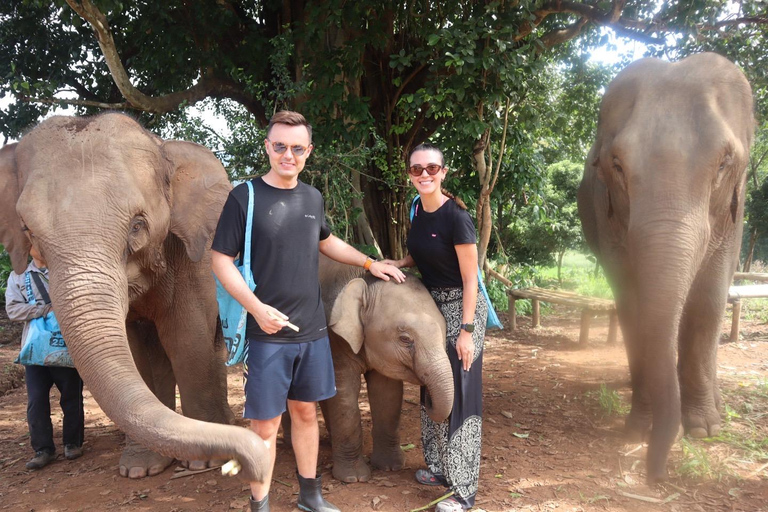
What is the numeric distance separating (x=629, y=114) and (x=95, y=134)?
3482 mm

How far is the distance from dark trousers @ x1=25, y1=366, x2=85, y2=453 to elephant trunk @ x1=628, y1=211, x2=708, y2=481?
154 inches

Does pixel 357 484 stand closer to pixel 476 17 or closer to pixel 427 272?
pixel 427 272

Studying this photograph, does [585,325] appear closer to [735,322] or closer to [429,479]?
[735,322]

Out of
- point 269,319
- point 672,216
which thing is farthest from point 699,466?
point 269,319

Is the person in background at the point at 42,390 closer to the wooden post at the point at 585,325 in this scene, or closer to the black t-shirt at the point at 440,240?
the black t-shirt at the point at 440,240

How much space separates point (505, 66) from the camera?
587 cm

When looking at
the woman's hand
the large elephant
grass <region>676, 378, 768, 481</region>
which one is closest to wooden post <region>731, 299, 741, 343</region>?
grass <region>676, 378, 768, 481</region>

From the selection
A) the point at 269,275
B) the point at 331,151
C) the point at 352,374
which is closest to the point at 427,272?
the point at 352,374

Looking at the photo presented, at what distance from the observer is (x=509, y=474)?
3900 millimetres

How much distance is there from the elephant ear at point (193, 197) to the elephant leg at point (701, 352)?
11.7ft

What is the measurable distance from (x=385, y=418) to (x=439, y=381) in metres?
0.81

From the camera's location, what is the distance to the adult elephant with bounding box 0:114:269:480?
2.53 m

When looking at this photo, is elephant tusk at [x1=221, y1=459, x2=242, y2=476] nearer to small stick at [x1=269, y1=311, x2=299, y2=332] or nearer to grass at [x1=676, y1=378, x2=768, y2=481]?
small stick at [x1=269, y1=311, x2=299, y2=332]

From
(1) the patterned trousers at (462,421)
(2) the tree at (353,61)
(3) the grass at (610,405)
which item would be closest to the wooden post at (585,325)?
(2) the tree at (353,61)
